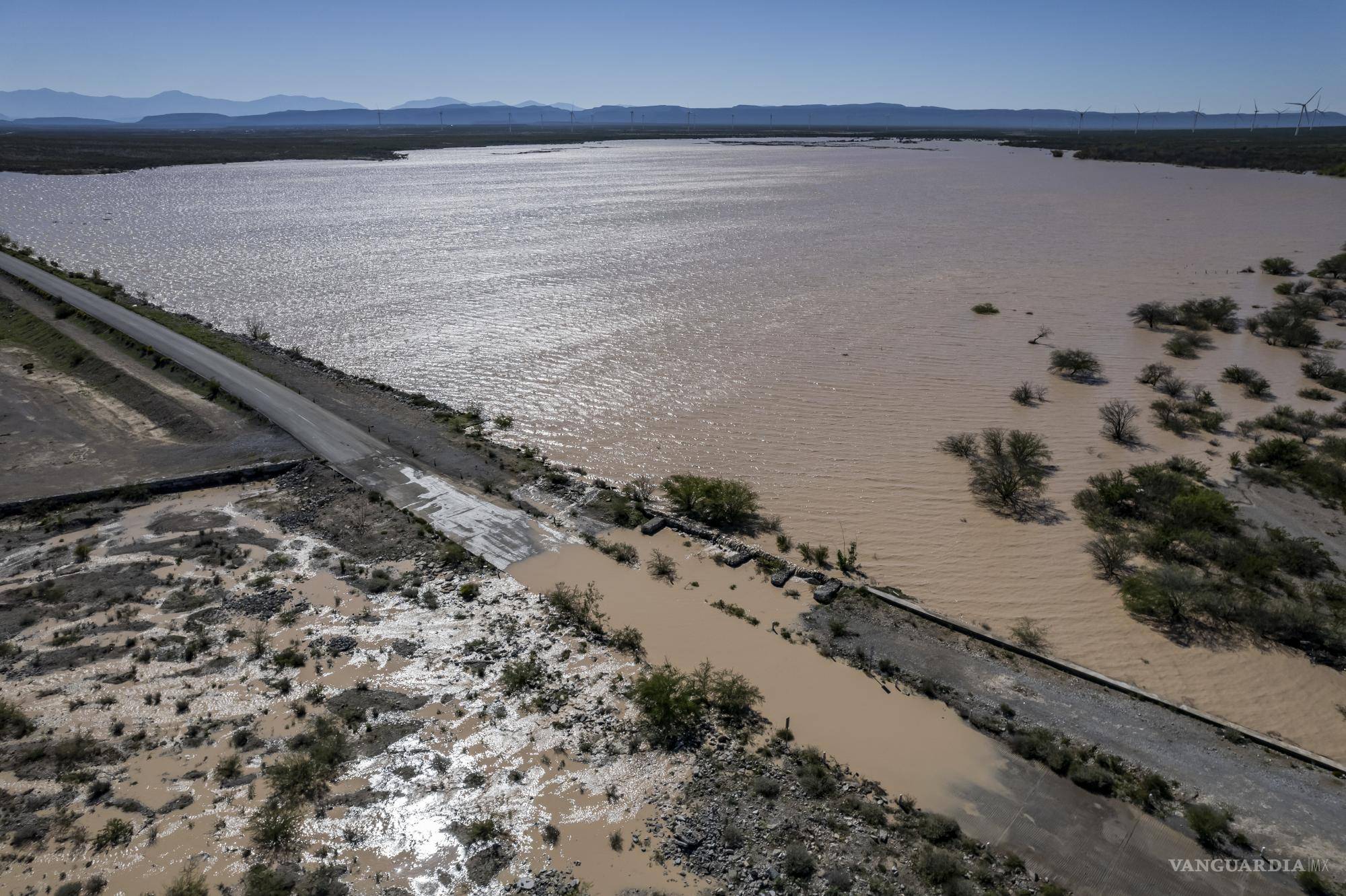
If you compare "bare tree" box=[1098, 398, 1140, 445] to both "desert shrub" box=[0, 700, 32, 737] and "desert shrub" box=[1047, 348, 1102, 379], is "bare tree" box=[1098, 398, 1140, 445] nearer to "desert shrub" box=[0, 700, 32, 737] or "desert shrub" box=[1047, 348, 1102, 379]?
"desert shrub" box=[1047, 348, 1102, 379]

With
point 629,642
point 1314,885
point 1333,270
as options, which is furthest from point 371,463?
point 1333,270

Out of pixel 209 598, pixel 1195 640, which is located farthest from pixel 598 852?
pixel 1195 640

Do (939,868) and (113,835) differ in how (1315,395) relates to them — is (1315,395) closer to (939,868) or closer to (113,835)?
(939,868)

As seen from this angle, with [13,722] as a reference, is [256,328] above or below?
above

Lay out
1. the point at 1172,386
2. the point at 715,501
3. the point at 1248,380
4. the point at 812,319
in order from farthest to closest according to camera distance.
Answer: the point at 812,319 < the point at 1248,380 < the point at 1172,386 < the point at 715,501

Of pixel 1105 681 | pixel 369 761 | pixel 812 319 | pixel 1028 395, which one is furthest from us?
pixel 812 319

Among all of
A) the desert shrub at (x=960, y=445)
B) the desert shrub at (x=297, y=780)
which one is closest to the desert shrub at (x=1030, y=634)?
the desert shrub at (x=960, y=445)

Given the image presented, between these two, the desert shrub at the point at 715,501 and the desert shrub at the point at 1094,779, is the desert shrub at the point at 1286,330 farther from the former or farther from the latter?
the desert shrub at the point at 1094,779

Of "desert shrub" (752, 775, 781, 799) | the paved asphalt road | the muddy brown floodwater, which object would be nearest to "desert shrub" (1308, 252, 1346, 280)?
the muddy brown floodwater
